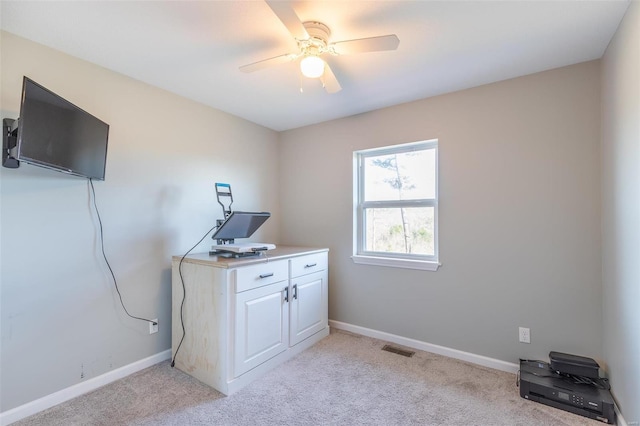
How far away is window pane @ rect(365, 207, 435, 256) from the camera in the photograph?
2.82 metres

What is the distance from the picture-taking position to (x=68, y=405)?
6.24 ft

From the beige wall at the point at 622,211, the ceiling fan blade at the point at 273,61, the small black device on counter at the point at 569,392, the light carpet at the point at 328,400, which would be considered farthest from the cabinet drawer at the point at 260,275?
the beige wall at the point at 622,211

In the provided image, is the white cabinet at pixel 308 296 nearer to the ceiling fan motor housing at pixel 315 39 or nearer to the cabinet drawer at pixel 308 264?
the cabinet drawer at pixel 308 264

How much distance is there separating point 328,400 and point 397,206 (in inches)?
71.5

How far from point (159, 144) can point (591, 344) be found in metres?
3.64

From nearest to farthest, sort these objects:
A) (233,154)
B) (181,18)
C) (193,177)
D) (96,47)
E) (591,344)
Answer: (181,18) → (96,47) → (591,344) → (193,177) → (233,154)

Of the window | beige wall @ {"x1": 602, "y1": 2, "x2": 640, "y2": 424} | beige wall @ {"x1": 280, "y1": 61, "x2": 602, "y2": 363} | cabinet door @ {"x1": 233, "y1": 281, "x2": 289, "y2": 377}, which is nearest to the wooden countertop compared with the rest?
cabinet door @ {"x1": 233, "y1": 281, "x2": 289, "y2": 377}

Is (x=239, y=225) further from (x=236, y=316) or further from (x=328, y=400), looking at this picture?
(x=328, y=400)

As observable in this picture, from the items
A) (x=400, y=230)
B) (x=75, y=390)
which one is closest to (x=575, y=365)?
(x=400, y=230)

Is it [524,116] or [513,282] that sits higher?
[524,116]

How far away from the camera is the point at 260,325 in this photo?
229 centimetres

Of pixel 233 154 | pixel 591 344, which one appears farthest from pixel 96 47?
pixel 591 344

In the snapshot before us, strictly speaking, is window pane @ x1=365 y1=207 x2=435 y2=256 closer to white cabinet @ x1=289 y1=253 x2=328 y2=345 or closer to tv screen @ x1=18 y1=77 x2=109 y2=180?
white cabinet @ x1=289 y1=253 x2=328 y2=345

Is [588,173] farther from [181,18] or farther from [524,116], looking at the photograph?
[181,18]
